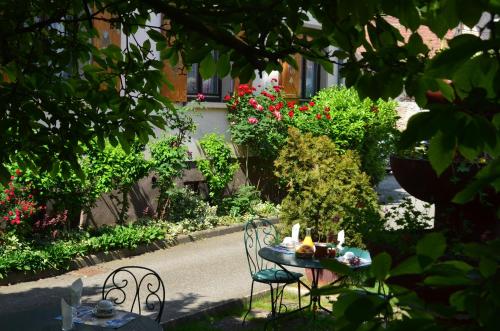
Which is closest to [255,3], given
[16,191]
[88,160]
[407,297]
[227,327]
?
[407,297]

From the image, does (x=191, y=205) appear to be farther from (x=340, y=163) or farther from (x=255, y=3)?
(x=255, y=3)

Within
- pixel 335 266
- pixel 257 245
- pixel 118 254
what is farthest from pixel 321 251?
pixel 335 266

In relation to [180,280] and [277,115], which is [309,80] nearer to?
[277,115]

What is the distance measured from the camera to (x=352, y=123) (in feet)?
54.5

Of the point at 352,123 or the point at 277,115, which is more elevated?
the point at 277,115

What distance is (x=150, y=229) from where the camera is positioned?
1200 centimetres

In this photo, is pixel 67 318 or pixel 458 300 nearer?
pixel 458 300

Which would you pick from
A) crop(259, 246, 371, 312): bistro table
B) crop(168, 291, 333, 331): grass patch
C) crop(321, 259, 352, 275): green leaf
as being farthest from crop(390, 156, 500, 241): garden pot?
crop(321, 259, 352, 275): green leaf

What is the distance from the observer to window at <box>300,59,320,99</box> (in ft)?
62.7

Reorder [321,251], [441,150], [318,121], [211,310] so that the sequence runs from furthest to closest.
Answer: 1. [318,121]
2. [211,310]
3. [321,251]
4. [441,150]

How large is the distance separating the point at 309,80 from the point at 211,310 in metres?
11.9

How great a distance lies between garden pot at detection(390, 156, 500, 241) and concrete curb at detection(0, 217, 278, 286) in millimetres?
5703

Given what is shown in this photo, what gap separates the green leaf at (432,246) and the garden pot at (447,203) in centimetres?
440

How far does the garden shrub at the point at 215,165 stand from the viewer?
1438 cm
